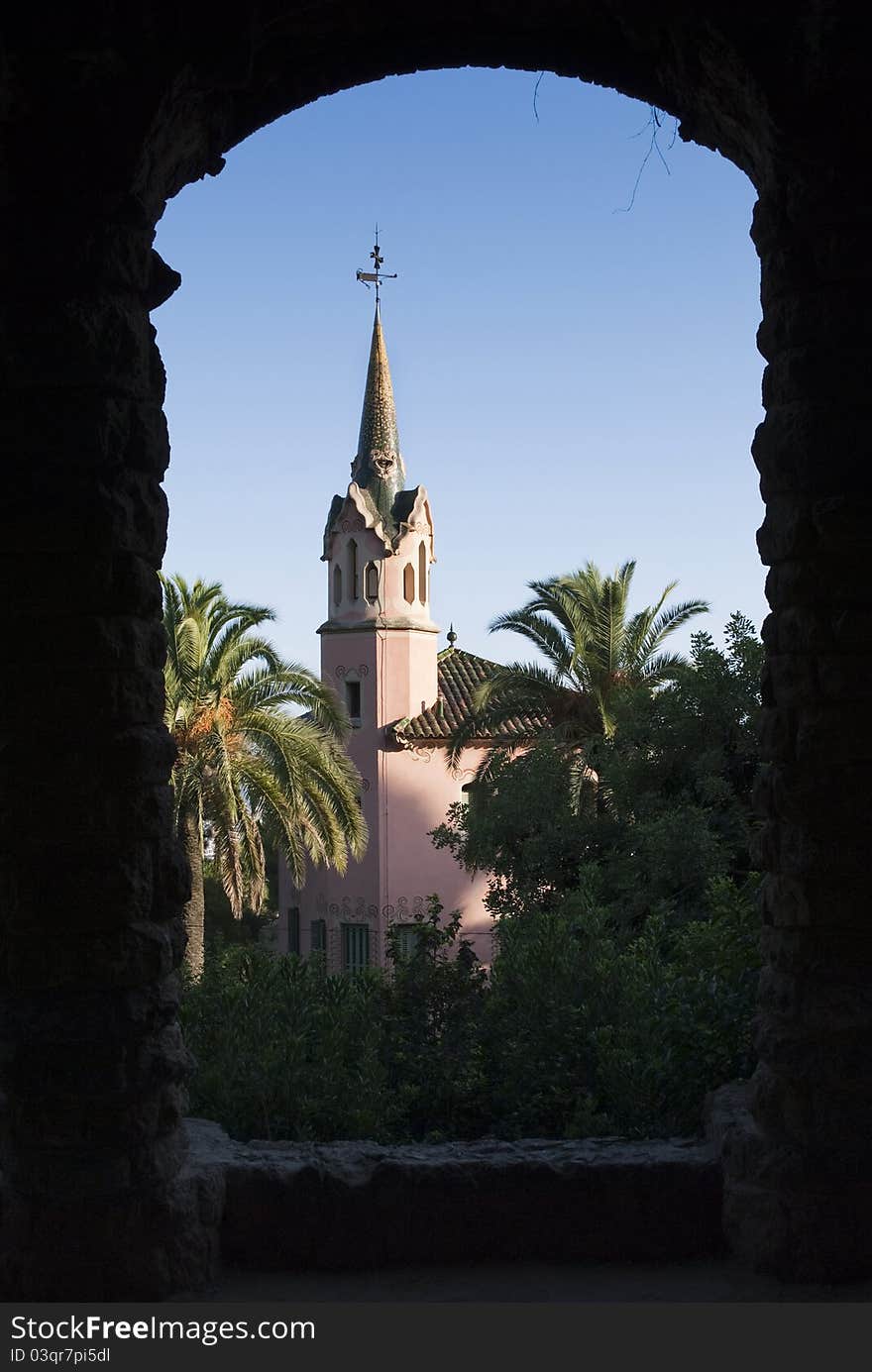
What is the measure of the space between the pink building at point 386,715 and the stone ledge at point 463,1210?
23.3 metres

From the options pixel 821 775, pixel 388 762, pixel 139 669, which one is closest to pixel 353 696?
pixel 388 762

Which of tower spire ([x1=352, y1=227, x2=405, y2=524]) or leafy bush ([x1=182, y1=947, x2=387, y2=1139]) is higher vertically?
tower spire ([x1=352, y1=227, x2=405, y2=524])

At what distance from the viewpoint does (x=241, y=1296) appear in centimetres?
361

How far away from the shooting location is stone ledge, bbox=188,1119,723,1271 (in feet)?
12.6

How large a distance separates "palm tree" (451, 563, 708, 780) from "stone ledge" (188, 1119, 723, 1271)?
15.1 m

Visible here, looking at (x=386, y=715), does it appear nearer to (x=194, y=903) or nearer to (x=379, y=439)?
(x=379, y=439)

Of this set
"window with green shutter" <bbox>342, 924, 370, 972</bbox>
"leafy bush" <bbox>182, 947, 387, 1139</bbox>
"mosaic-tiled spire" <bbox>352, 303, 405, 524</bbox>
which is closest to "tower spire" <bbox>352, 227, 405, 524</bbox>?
"mosaic-tiled spire" <bbox>352, 303, 405, 524</bbox>

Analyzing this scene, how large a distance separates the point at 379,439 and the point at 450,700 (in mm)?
5949

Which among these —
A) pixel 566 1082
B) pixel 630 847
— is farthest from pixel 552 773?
pixel 566 1082

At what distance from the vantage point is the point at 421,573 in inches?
1161

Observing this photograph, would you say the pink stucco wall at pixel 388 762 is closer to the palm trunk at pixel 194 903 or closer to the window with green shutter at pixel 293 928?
the window with green shutter at pixel 293 928

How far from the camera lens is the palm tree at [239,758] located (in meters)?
16.4

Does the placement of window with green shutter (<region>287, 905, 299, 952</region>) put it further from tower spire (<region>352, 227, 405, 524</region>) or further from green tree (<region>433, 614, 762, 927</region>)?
green tree (<region>433, 614, 762, 927</region>)

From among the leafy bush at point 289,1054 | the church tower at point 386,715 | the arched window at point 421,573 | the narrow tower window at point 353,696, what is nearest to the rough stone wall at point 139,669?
the leafy bush at point 289,1054
